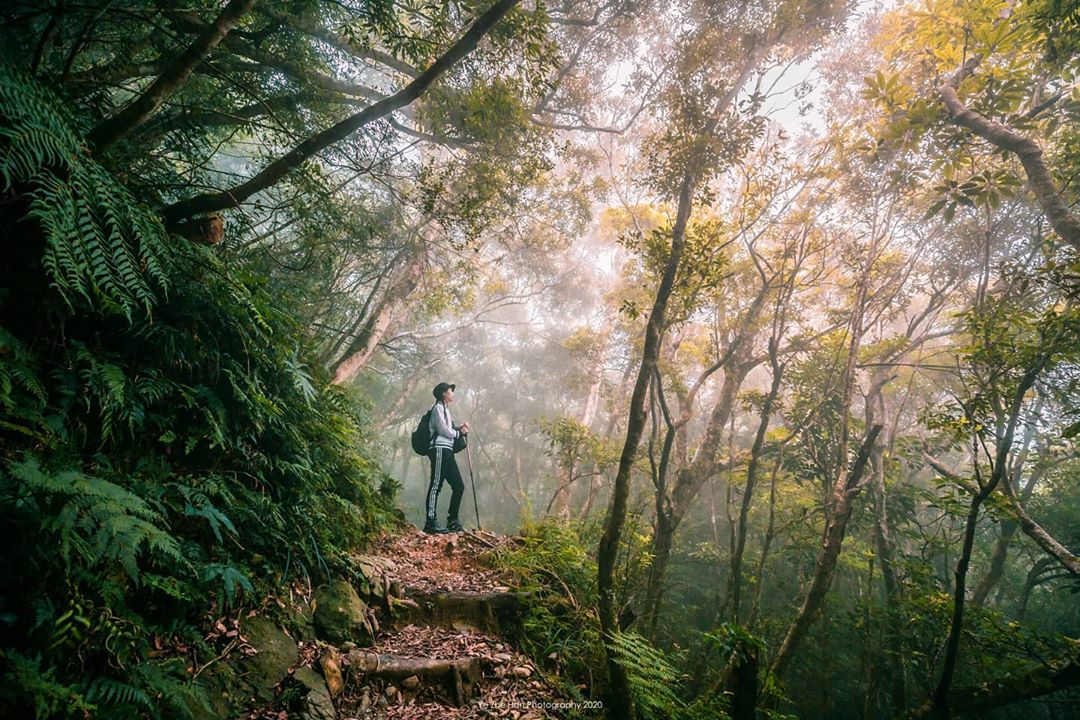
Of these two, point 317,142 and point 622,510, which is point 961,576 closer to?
point 622,510

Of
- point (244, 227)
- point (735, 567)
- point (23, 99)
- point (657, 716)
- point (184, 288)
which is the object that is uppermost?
point (244, 227)

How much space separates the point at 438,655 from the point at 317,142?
4508 millimetres

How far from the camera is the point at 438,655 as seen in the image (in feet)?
12.3

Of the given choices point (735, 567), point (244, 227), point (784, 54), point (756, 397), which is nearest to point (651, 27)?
point (784, 54)

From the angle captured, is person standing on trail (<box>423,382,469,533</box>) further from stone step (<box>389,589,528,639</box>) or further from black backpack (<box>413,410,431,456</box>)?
stone step (<box>389,589,528,639</box>)

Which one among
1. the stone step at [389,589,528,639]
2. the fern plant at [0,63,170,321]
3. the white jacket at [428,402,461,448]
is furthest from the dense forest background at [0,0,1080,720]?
the white jacket at [428,402,461,448]

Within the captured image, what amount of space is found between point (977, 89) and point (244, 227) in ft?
27.2

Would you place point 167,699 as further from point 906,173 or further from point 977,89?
point 906,173

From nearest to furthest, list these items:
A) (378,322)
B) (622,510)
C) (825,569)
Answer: (622,510), (825,569), (378,322)

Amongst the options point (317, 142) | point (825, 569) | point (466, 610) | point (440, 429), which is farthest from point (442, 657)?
point (317, 142)

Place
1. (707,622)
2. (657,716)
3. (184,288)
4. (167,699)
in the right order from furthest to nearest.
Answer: (707,622) < (657,716) < (184,288) < (167,699)

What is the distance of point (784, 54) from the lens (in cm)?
895

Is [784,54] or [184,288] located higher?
[784,54]

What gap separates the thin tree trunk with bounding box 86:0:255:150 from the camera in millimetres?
2910
